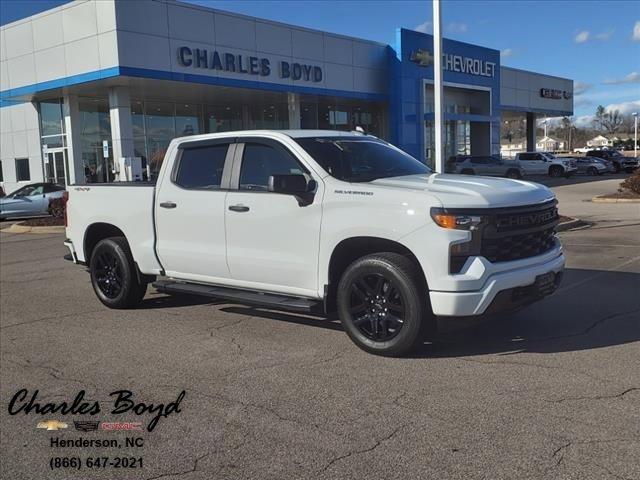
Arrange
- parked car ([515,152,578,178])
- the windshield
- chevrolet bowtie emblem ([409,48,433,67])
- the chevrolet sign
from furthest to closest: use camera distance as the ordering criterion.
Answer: parked car ([515,152,578,178]) → the chevrolet sign → chevrolet bowtie emblem ([409,48,433,67]) → the windshield

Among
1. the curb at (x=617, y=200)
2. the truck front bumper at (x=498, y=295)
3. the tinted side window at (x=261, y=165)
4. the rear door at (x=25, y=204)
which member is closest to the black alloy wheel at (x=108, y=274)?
the tinted side window at (x=261, y=165)

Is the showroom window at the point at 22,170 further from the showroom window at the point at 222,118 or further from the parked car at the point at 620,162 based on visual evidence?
the parked car at the point at 620,162

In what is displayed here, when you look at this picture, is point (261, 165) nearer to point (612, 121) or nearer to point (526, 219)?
point (526, 219)

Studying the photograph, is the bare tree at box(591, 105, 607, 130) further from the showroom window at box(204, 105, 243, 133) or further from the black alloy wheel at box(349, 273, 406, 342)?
the black alloy wheel at box(349, 273, 406, 342)

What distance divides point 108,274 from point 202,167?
2.05 m

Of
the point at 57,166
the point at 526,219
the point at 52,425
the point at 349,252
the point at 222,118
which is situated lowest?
the point at 52,425

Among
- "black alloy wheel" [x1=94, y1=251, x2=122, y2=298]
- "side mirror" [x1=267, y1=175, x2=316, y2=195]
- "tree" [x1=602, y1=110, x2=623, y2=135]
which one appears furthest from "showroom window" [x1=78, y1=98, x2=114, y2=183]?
"tree" [x1=602, y1=110, x2=623, y2=135]

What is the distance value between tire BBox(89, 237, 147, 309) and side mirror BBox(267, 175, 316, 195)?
8.65 feet

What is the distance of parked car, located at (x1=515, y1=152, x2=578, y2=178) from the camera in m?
42.0

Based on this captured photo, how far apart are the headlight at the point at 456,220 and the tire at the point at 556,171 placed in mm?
39807

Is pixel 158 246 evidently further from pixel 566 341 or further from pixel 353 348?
pixel 566 341

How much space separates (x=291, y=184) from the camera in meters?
5.80

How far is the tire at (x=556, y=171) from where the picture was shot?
4219cm

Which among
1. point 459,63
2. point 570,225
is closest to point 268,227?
point 570,225
